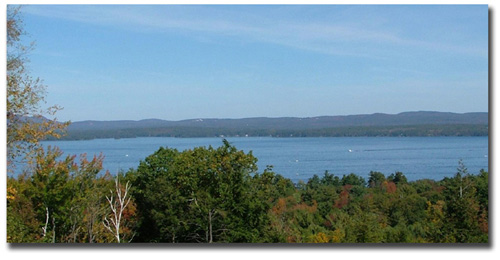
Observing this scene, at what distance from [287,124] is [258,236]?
1.90 metres

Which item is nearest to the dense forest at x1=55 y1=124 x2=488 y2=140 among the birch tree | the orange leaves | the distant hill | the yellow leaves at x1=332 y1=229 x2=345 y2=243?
the distant hill

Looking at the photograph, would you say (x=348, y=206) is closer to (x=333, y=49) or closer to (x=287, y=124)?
(x=287, y=124)

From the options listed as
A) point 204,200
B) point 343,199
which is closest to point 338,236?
point 204,200

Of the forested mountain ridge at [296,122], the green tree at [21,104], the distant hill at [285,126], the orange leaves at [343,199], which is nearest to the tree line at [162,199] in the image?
the green tree at [21,104]

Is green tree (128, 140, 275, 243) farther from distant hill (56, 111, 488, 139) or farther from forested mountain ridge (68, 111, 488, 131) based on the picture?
forested mountain ridge (68, 111, 488, 131)

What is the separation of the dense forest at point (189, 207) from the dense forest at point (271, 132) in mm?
327

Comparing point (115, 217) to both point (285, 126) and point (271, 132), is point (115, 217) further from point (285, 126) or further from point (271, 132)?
point (285, 126)

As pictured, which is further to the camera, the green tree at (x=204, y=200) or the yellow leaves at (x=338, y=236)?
the green tree at (x=204, y=200)

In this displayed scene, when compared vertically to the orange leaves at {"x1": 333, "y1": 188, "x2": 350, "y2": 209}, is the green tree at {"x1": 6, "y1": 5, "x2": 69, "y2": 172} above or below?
above

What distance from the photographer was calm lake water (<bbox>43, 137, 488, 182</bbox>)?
613 centimetres

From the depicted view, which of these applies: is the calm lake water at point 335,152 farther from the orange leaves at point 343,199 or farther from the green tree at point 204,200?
the orange leaves at point 343,199

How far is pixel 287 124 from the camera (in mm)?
7379

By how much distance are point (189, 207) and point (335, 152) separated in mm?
3871

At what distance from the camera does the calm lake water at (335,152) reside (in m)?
6.13
